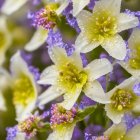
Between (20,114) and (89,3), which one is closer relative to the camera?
(89,3)

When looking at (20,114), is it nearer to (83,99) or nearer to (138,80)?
(83,99)

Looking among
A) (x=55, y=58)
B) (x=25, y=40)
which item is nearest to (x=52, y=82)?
(x=55, y=58)

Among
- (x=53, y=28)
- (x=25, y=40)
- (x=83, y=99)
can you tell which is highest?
(x=53, y=28)

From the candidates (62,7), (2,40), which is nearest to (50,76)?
(62,7)

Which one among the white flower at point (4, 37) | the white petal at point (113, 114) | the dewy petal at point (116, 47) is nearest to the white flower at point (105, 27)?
the dewy petal at point (116, 47)

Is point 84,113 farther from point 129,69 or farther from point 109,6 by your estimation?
point 109,6
